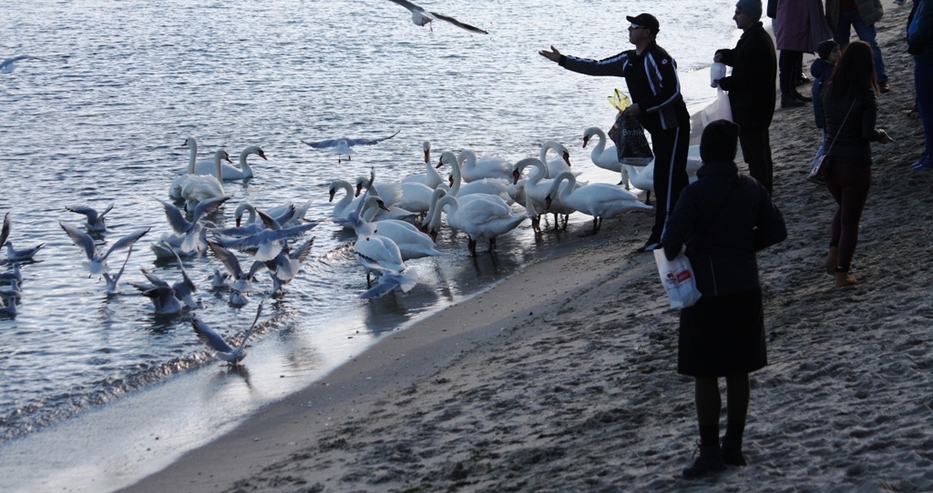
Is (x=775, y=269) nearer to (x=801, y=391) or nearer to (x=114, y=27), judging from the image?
(x=801, y=391)

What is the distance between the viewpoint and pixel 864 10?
37.9 feet

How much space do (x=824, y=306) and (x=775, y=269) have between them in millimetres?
1041

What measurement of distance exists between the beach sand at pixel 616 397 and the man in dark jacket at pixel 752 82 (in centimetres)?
73

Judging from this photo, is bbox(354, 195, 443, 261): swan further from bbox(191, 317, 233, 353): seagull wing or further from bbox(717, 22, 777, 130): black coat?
bbox(717, 22, 777, 130): black coat

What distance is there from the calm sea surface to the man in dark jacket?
108 inches

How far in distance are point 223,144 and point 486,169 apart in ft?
19.1

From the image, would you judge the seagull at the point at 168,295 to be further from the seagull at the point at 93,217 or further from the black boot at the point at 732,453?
the black boot at the point at 732,453

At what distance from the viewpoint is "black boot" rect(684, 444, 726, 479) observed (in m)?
4.11

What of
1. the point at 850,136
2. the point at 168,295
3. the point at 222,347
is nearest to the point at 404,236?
the point at 168,295

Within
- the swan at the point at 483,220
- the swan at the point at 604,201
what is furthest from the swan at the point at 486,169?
the swan at the point at 604,201

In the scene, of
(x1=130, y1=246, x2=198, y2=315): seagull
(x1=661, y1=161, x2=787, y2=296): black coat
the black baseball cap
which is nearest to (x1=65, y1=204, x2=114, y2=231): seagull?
(x1=130, y1=246, x2=198, y2=315): seagull

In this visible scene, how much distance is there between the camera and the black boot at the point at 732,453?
4145mm

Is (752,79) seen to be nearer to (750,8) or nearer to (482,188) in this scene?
(750,8)

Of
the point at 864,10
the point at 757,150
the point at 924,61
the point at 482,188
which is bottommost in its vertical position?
the point at 482,188
